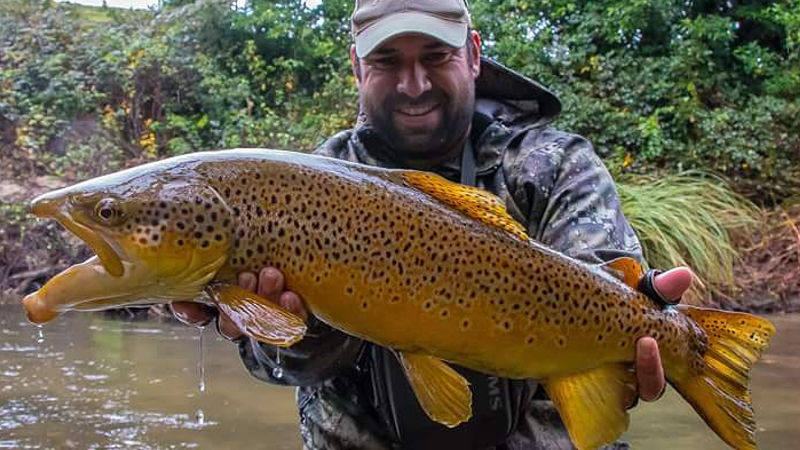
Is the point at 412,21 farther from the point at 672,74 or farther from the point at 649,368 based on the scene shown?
the point at 672,74

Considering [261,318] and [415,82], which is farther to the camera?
[415,82]

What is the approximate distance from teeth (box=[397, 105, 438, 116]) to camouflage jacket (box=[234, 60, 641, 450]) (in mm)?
223

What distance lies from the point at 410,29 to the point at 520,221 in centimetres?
83

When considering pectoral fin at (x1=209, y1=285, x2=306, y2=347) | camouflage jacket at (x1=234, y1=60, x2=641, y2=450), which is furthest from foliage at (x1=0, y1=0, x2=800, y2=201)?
pectoral fin at (x1=209, y1=285, x2=306, y2=347)

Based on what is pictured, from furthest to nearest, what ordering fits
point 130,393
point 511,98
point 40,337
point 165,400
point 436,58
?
point 40,337 → point 130,393 → point 165,400 → point 511,98 → point 436,58

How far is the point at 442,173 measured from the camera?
150 inches

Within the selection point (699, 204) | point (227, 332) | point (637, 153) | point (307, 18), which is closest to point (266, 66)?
point (307, 18)

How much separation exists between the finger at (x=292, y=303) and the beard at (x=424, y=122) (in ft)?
4.19

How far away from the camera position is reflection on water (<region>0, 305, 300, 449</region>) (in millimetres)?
5465

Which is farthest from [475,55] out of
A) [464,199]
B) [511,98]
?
[464,199]

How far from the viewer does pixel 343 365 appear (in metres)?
3.38

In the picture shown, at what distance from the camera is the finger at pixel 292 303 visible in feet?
8.08

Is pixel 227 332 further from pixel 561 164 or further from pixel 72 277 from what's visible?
pixel 561 164

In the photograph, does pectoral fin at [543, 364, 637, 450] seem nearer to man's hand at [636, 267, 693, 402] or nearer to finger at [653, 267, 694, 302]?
man's hand at [636, 267, 693, 402]
